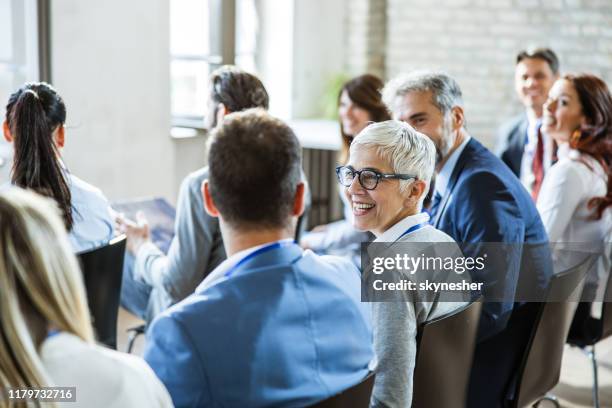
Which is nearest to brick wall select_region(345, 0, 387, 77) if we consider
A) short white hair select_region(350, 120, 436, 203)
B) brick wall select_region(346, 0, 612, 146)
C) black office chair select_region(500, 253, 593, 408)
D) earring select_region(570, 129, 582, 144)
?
brick wall select_region(346, 0, 612, 146)

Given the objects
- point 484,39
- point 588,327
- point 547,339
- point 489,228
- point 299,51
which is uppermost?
point 484,39

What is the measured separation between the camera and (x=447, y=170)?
2.65 m

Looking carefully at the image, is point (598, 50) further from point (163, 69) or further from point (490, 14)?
point (163, 69)

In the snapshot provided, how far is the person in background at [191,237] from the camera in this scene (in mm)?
2699

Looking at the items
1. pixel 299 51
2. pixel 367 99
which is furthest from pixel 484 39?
pixel 367 99

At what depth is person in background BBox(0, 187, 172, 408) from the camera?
1.13 metres

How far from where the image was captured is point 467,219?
97.3 inches

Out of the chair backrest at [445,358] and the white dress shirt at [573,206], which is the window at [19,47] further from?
the chair backrest at [445,358]

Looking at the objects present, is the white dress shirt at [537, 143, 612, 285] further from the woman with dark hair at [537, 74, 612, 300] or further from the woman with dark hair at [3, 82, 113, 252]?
the woman with dark hair at [3, 82, 113, 252]

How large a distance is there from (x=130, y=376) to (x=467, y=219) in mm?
1464

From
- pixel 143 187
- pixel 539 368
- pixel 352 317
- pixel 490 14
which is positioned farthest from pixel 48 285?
pixel 490 14

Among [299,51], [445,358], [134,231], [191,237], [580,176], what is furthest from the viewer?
[299,51]

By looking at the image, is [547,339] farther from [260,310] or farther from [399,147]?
[260,310]

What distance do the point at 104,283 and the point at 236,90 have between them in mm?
864
